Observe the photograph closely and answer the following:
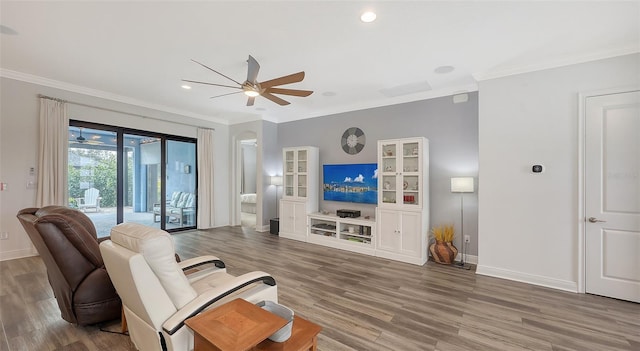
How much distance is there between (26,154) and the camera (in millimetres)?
4203

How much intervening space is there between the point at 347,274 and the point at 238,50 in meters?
3.22

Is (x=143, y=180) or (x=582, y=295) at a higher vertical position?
(x=143, y=180)

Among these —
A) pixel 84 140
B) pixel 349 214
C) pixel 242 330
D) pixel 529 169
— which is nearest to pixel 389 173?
pixel 349 214

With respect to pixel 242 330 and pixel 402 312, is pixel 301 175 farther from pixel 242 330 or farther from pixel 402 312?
pixel 242 330

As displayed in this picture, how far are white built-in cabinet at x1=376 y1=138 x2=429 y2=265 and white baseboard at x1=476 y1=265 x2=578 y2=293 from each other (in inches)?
33.5

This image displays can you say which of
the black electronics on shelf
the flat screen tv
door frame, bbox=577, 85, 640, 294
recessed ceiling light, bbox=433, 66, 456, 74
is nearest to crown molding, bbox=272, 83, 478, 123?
recessed ceiling light, bbox=433, 66, 456, 74

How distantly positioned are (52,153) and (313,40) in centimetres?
476

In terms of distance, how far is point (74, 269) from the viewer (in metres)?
2.18

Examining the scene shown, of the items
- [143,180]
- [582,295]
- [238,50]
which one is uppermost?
[238,50]

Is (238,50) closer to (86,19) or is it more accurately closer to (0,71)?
(86,19)

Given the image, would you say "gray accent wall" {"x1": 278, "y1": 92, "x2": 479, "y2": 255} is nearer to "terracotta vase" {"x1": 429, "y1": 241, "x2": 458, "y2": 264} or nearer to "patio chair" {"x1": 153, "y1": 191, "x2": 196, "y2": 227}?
"terracotta vase" {"x1": 429, "y1": 241, "x2": 458, "y2": 264}

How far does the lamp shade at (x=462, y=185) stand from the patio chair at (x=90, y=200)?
6430mm

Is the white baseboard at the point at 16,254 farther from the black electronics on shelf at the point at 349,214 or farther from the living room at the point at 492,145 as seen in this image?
the black electronics on shelf at the point at 349,214

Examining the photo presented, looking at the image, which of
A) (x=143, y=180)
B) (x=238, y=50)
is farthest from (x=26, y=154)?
(x=238, y=50)
